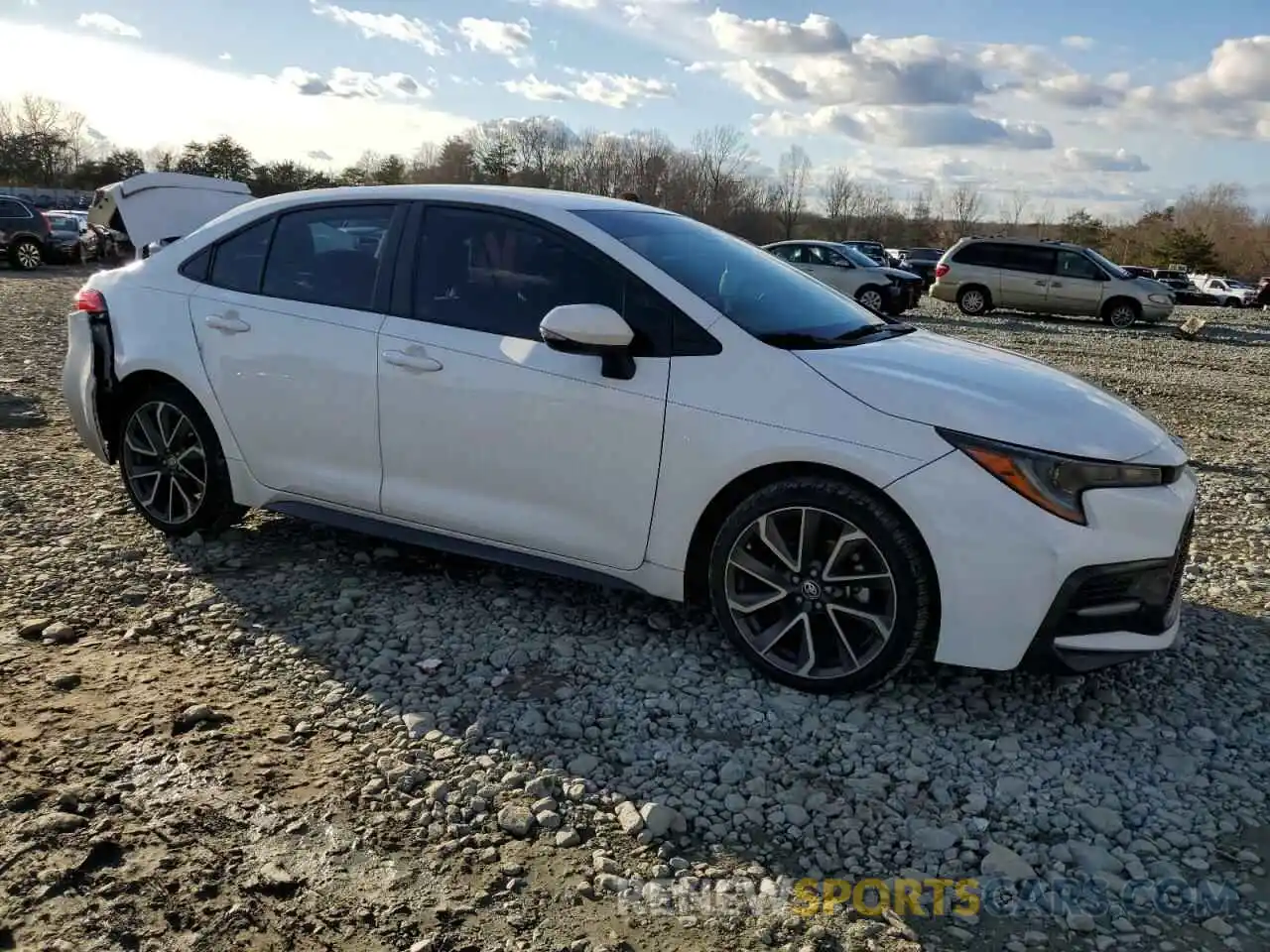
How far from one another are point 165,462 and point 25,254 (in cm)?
2462

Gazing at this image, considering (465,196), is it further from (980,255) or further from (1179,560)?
(980,255)

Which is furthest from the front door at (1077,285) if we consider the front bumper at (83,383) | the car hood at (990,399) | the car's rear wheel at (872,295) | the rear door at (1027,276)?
the front bumper at (83,383)

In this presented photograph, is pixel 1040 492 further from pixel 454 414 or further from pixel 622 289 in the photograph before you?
pixel 454 414

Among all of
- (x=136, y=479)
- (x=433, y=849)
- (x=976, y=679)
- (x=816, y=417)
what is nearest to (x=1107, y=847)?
(x=976, y=679)

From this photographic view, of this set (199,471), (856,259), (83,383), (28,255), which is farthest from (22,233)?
(199,471)

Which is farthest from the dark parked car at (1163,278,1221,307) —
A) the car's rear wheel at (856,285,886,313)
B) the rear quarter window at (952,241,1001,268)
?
the car's rear wheel at (856,285,886,313)

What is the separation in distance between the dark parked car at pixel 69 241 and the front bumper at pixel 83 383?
957 inches

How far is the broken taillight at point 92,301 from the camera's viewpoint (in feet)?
16.3

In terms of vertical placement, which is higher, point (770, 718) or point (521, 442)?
point (521, 442)

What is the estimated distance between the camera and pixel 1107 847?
279 cm

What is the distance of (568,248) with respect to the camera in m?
3.95

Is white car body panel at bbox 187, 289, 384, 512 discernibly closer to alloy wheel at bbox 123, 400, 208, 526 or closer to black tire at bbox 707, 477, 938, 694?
alloy wheel at bbox 123, 400, 208, 526

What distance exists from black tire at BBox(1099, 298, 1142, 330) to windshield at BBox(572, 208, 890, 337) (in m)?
19.2

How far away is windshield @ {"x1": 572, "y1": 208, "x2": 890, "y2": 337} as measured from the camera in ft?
12.6
